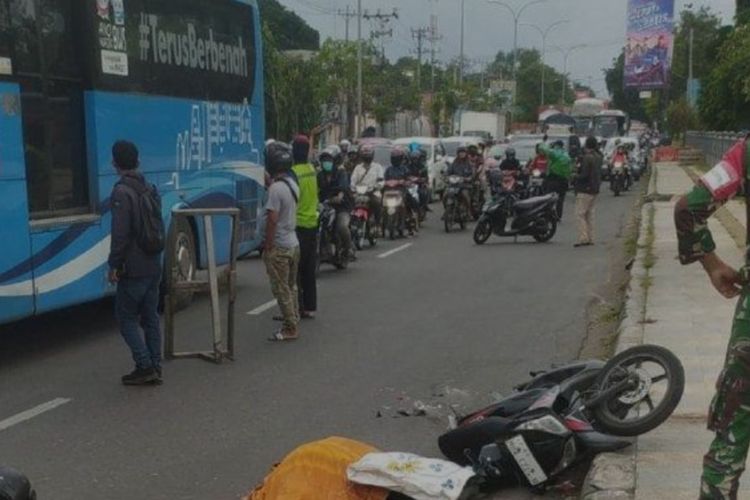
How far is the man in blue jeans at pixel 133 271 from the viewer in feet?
23.4

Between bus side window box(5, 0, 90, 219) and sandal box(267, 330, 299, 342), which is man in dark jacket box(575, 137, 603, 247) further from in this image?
bus side window box(5, 0, 90, 219)

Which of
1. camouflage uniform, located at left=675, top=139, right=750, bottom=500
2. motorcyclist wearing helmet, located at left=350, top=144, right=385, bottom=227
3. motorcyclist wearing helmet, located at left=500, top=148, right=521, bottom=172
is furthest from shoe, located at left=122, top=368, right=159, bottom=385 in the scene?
motorcyclist wearing helmet, located at left=500, top=148, right=521, bottom=172

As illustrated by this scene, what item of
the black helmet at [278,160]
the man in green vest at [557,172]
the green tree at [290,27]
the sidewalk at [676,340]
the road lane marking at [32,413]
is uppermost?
the green tree at [290,27]

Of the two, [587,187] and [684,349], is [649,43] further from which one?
[684,349]

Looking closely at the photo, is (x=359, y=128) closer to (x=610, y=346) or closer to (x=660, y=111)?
(x=660, y=111)

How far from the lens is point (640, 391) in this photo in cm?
538

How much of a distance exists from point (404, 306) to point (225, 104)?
3192 millimetres

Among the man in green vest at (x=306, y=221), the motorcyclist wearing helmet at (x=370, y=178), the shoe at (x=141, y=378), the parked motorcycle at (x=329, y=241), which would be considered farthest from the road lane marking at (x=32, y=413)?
the motorcyclist wearing helmet at (x=370, y=178)

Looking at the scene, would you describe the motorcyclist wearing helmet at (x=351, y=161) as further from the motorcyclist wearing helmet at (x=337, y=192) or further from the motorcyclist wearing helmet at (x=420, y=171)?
the motorcyclist wearing helmet at (x=337, y=192)

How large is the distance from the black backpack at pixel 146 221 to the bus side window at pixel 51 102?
1.15m

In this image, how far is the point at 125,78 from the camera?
9.09 metres

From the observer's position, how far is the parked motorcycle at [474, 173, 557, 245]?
55.6 ft

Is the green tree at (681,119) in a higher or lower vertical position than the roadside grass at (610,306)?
higher

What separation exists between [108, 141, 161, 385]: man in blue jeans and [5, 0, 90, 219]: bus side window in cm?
106
